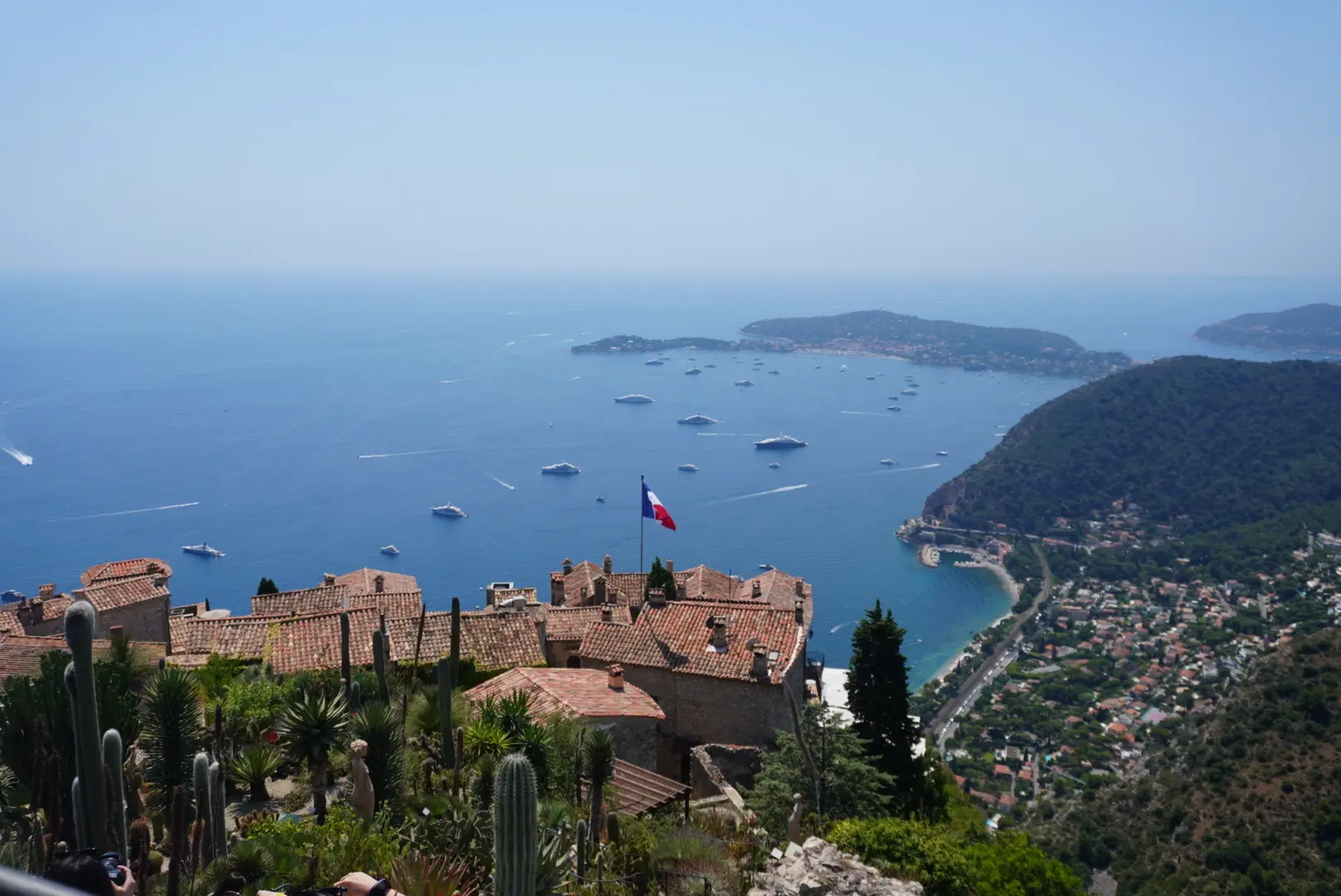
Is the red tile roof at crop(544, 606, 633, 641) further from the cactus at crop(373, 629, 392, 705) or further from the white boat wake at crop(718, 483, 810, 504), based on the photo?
the white boat wake at crop(718, 483, 810, 504)

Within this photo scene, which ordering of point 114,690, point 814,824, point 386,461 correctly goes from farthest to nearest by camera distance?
point 386,461 < point 814,824 < point 114,690

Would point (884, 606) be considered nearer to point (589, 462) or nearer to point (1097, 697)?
point (1097, 697)

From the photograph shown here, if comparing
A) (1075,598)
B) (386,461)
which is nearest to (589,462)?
(386,461)

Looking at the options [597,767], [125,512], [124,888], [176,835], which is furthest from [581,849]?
[125,512]

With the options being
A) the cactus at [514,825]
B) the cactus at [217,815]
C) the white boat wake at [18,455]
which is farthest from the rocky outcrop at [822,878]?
the white boat wake at [18,455]

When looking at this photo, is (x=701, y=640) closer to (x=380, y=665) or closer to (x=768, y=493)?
(x=380, y=665)
